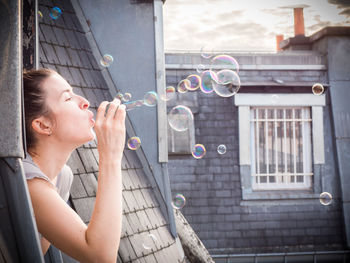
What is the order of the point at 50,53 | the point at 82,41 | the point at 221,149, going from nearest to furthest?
1. the point at 50,53
2. the point at 82,41
3. the point at 221,149

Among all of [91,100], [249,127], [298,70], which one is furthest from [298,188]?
[91,100]

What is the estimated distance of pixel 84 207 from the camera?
306 centimetres

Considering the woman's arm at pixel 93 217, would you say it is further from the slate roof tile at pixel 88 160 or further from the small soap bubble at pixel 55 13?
the small soap bubble at pixel 55 13

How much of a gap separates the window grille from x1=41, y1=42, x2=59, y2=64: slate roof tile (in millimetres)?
5828

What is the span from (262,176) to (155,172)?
5240 millimetres

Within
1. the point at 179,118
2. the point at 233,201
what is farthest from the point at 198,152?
the point at 233,201

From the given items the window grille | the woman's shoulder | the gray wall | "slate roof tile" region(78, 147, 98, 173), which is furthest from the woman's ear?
the gray wall

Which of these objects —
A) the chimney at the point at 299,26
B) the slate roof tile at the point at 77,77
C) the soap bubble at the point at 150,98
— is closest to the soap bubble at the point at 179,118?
the soap bubble at the point at 150,98

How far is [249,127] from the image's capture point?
844 cm

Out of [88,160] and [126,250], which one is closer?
[126,250]

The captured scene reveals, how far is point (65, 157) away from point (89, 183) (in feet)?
4.28

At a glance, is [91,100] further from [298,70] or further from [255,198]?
[298,70]

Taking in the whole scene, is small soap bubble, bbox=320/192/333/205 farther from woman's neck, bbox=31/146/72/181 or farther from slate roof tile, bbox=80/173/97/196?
woman's neck, bbox=31/146/72/181

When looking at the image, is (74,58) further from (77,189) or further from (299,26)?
(299,26)
